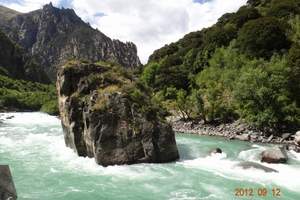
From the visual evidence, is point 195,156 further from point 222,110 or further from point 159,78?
point 159,78

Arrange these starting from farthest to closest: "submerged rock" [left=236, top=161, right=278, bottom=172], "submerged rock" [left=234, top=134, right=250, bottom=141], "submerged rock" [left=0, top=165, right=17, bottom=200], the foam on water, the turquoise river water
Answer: "submerged rock" [left=234, top=134, right=250, bottom=141] < "submerged rock" [left=236, top=161, right=278, bottom=172] < the foam on water < the turquoise river water < "submerged rock" [left=0, top=165, right=17, bottom=200]

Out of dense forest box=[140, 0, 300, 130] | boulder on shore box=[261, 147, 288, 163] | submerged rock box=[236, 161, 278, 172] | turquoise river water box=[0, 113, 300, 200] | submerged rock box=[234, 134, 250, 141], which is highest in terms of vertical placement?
dense forest box=[140, 0, 300, 130]

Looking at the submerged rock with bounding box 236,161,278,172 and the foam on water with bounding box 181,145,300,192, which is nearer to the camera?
the foam on water with bounding box 181,145,300,192

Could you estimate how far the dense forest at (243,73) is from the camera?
46.8 metres

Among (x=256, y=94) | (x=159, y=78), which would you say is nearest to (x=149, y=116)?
(x=256, y=94)

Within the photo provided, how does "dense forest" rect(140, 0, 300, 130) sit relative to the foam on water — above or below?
above

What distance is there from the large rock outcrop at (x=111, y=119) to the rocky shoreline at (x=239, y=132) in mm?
15372

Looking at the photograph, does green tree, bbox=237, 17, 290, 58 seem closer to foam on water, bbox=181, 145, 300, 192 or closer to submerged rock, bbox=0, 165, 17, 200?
foam on water, bbox=181, 145, 300, 192

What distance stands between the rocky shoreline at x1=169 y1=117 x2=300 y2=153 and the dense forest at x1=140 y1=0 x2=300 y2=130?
5.01ft

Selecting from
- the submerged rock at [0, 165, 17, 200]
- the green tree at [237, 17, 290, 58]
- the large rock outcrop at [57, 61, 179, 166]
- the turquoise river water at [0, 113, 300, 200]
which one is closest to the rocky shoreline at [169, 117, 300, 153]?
the turquoise river water at [0, 113, 300, 200]

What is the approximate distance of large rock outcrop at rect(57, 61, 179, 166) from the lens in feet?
101

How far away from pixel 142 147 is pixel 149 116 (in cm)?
326

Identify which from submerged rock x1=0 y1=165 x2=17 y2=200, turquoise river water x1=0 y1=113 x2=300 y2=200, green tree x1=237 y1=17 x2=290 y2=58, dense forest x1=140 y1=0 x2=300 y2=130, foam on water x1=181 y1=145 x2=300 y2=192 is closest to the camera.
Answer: submerged rock x1=0 y1=165 x2=17 y2=200

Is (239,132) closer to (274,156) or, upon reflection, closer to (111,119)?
(274,156)
